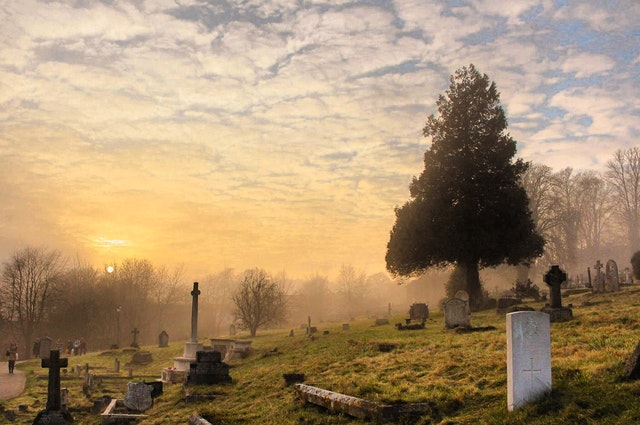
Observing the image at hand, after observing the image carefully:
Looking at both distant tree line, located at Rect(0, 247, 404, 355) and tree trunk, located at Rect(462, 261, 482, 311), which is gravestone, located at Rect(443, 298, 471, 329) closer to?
tree trunk, located at Rect(462, 261, 482, 311)

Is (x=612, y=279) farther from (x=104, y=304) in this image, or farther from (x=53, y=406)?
(x=104, y=304)

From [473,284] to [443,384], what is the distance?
24.4m

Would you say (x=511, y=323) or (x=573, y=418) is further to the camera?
(x=511, y=323)

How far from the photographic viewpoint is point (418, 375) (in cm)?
1166

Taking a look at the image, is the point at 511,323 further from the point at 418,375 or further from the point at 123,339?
the point at 123,339

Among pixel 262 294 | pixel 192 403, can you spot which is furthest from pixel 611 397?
pixel 262 294

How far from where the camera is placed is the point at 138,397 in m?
14.8

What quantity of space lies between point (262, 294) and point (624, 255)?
196 feet

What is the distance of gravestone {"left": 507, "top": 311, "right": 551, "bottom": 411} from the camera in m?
7.79

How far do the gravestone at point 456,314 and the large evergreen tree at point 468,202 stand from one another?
10.7 metres

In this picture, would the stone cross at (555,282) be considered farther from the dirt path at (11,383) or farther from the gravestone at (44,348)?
the gravestone at (44,348)

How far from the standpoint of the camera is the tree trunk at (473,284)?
32625mm

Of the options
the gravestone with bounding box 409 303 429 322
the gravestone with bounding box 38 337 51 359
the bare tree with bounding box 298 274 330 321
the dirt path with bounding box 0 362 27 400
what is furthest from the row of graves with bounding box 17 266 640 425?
the bare tree with bounding box 298 274 330 321

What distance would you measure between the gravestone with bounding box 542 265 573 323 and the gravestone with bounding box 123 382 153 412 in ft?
43.6
